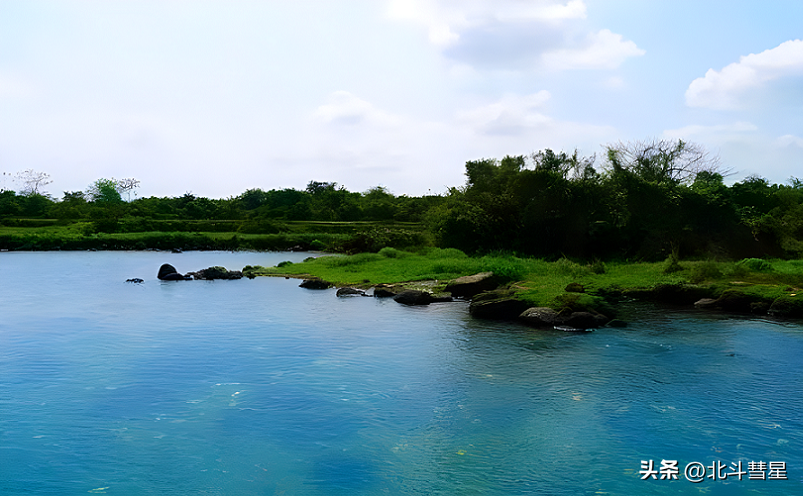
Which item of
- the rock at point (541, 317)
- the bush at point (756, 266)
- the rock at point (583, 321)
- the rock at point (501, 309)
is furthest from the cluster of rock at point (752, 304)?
the rock at point (501, 309)

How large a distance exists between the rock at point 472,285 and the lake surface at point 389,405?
186 inches

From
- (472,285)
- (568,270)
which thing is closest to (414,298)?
(472,285)

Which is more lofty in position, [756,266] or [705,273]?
[756,266]

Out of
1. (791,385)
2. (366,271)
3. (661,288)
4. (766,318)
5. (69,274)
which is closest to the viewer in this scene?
(791,385)

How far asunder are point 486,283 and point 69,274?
96.1 feet

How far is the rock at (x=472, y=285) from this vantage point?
90.7ft

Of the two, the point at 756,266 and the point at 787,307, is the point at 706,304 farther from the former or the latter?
the point at 756,266

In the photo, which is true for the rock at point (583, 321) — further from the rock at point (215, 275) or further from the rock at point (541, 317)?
the rock at point (215, 275)

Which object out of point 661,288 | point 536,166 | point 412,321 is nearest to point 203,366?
point 412,321

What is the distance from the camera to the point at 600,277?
1145 inches

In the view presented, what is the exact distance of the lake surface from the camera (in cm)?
945

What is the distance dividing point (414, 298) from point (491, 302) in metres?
4.69

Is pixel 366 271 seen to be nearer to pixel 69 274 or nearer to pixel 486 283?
pixel 486 283

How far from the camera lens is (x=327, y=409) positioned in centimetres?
1256
